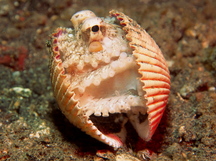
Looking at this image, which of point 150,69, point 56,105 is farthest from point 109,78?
point 56,105

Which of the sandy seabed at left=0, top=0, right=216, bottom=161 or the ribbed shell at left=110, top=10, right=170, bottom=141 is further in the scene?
the sandy seabed at left=0, top=0, right=216, bottom=161

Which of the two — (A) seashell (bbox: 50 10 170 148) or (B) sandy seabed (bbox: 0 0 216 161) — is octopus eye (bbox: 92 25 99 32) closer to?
(A) seashell (bbox: 50 10 170 148)

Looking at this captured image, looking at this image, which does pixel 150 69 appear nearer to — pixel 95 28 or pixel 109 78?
pixel 109 78

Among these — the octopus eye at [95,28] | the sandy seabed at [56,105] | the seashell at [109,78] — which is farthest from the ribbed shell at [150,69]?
the sandy seabed at [56,105]

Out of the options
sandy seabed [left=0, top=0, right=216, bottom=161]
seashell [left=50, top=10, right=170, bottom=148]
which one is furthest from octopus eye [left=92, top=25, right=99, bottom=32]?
sandy seabed [left=0, top=0, right=216, bottom=161]

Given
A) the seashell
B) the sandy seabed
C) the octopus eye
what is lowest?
the sandy seabed

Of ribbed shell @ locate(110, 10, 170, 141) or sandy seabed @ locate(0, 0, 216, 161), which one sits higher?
ribbed shell @ locate(110, 10, 170, 141)

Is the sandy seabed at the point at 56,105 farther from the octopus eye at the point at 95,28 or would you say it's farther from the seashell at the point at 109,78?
the octopus eye at the point at 95,28

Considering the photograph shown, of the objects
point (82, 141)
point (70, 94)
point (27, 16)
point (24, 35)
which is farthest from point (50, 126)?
point (27, 16)

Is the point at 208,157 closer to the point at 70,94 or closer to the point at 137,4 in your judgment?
the point at 70,94
